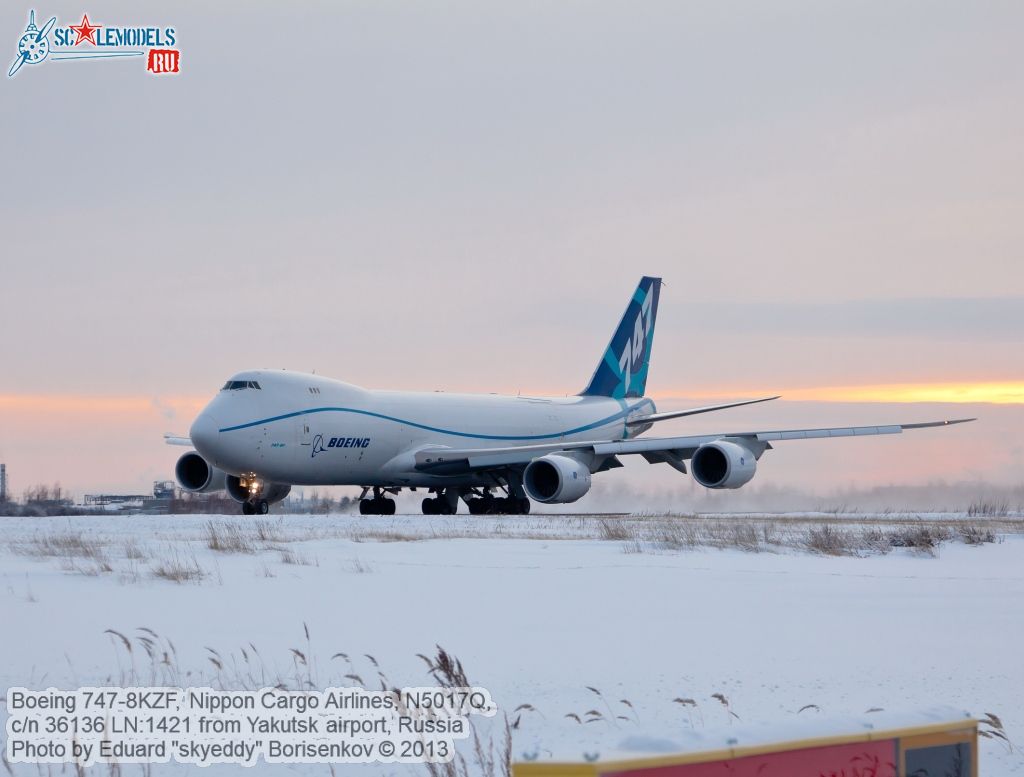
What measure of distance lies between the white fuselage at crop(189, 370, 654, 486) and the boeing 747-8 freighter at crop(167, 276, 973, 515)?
3cm

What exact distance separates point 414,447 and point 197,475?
5.84 m

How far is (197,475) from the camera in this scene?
3466 centimetres

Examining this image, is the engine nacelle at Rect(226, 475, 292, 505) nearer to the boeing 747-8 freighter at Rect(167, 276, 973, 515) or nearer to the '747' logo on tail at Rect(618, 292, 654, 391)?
the boeing 747-8 freighter at Rect(167, 276, 973, 515)

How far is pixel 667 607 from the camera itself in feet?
34.1

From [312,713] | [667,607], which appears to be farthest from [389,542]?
[312,713]

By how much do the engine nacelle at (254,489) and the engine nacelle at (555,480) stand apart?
626 centimetres

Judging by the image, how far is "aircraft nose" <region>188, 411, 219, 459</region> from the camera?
29.7m

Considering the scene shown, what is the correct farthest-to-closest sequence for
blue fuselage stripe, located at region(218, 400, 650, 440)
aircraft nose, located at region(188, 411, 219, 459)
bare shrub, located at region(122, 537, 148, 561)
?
blue fuselage stripe, located at region(218, 400, 650, 440)
aircraft nose, located at region(188, 411, 219, 459)
bare shrub, located at region(122, 537, 148, 561)

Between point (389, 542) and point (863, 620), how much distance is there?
900cm

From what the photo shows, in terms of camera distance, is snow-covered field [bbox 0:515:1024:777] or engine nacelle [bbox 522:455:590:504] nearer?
snow-covered field [bbox 0:515:1024:777]

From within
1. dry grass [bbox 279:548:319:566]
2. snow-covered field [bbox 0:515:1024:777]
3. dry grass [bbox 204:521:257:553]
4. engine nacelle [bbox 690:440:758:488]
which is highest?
engine nacelle [bbox 690:440:758:488]

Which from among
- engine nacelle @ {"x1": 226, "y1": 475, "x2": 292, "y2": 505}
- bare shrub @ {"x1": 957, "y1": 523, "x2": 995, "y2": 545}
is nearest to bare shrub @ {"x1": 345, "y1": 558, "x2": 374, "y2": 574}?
bare shrub @ {"x1": 957, "y1": 523, "x2": 995, "y2": 545}

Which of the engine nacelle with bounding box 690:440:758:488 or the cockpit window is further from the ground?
the cockpit window

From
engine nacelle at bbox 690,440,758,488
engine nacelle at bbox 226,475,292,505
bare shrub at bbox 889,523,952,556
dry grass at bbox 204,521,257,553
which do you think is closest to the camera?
dry grass at bbox 204,521,257,553
